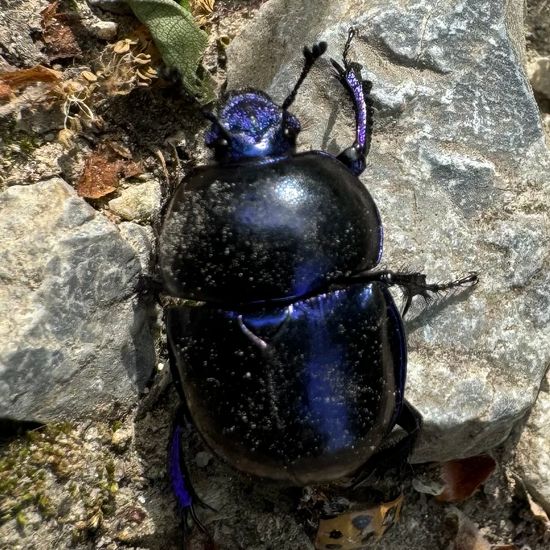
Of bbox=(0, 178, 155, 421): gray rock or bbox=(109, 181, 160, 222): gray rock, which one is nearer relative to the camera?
bbox=(0, 178, 155, 421): gray rock

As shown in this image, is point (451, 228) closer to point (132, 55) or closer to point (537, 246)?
point (537, 246)

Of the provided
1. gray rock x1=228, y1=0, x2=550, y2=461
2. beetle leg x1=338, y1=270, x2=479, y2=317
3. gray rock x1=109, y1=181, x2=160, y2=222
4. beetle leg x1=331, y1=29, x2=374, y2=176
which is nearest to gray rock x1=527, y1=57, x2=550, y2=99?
gray rock x1=228, y1=0, x2=550, y2=461

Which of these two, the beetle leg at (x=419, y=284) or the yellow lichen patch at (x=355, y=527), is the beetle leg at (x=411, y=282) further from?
the yellow lichen patch at (x=355, y=527)

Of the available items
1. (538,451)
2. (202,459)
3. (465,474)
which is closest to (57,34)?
(202,459)

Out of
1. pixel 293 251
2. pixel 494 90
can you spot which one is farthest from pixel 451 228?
pixel 293 251

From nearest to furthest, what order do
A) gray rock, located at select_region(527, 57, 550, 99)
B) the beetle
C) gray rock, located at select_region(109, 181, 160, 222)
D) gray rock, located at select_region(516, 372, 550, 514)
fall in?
the beetle < gray rock, located at select_region(109, 181, 160, 222) < gray rock, located at select_region(516, 372, 550, 514) < gray rock, located at select_region(527, 57, 550, 99)

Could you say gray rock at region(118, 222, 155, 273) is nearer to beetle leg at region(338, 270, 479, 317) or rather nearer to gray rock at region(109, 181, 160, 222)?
gray rock at region(109, 181, 160, 222)

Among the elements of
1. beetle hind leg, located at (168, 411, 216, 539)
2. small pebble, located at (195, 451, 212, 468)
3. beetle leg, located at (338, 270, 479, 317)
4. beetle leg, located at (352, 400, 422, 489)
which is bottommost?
small pebble, located at (195, 451, 212, 468)

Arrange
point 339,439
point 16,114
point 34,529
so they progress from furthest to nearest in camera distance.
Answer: point 16,114 → point 34,529 → point 339,439
